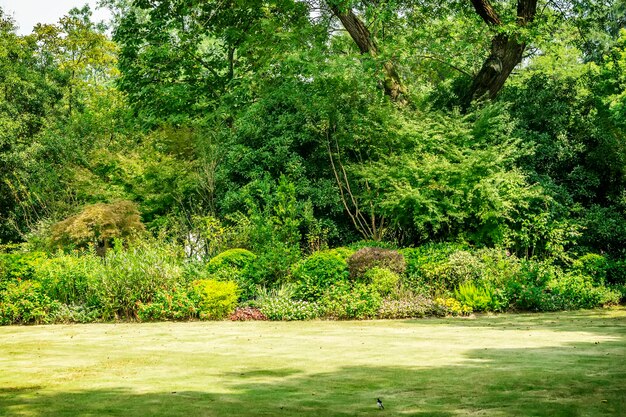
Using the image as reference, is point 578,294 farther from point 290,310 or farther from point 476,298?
point 290,310

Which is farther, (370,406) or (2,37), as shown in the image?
(2,37)

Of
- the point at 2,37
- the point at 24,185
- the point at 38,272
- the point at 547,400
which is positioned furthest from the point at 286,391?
the point at 2,37

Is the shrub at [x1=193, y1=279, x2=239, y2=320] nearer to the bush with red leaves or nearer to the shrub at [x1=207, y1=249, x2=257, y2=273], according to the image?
the bush with red leaves

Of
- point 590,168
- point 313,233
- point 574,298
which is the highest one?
point 590,168

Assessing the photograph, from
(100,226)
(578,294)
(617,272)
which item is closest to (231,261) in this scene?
(100,226)

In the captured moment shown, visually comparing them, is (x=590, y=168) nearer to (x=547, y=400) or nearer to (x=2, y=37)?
(x=547, y=400)

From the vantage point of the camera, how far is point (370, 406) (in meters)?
5.27

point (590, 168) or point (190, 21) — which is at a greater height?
point (190, 21)

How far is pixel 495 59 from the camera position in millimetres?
19766

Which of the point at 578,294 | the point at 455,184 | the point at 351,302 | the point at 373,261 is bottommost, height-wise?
the point at 578,294

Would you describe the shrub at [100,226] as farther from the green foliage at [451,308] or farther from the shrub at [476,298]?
the shrub at [476,298]

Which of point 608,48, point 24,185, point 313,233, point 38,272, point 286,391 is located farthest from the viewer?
point 608,48

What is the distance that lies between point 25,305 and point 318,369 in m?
7.70

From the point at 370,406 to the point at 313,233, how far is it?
11916 mm
